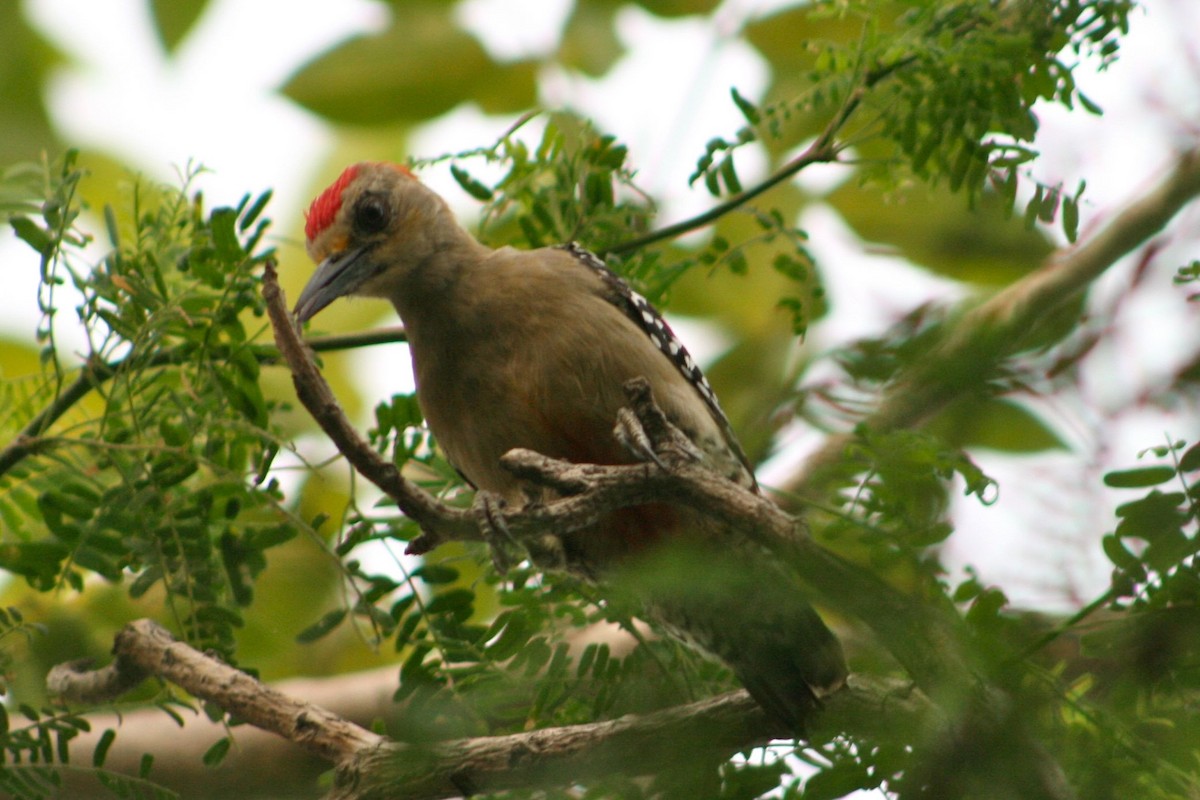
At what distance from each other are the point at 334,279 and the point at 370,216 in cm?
31

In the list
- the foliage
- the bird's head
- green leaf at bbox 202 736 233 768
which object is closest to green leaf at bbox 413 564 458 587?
the foliage

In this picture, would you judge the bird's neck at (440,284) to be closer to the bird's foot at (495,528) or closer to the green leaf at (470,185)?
the green leaf at (470,185)

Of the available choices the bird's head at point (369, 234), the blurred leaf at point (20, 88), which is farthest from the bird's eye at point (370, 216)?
the blurred leaf at point (20, 88)

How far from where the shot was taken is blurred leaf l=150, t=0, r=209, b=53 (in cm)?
445

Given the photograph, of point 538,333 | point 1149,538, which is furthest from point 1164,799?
point 538,333

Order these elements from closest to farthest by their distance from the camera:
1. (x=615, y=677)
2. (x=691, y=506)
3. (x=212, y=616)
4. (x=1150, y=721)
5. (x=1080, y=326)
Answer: (x=1080, y=326) → (x=1150, y=721) → (x=691, y=506) → (x=615, y=677) → (x=212, y=616)

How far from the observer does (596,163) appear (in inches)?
132

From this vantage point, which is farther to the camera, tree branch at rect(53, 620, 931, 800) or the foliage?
the foliage

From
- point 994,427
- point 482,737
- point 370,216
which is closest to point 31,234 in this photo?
point 482,737

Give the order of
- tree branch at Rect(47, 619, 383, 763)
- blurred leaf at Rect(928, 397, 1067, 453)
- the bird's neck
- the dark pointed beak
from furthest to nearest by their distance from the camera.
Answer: the bird's neck
the dark pointed beak
tree branch at Rect(47, 619, 383, 763)
blurred leaf at Rect(928, 397, 1067, 453)

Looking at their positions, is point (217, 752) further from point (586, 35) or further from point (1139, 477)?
point (586, 35)

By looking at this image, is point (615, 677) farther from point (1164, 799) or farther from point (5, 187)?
point (5, 187)

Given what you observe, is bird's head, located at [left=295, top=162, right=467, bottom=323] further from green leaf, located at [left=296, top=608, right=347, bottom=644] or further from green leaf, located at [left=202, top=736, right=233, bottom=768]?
green leaf, located at [left=202, top=736, right=233, bottom=768]

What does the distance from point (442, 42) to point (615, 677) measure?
2.61 m
